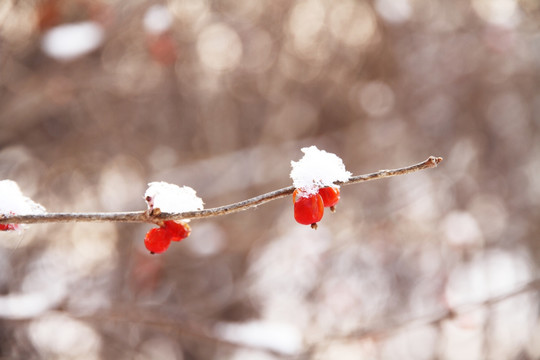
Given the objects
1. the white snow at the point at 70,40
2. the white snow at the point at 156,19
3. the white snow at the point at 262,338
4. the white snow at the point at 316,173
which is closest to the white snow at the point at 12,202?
the white snow at the point at 316,173

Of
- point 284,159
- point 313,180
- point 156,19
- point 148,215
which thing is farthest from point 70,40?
point 313,180

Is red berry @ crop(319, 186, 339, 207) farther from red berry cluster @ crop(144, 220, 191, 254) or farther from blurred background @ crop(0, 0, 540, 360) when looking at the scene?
blurred background @ crop(0, 0, 540, 360)

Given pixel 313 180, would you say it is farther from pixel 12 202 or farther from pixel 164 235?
pixel 12 202

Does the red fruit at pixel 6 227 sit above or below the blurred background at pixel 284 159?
below

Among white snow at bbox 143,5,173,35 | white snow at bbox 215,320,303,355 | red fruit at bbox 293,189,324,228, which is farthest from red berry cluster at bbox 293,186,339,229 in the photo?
white snow at bbox 143,5,173,35

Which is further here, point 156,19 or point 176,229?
point 156,19

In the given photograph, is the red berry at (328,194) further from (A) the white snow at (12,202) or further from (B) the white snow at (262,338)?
(B) the white snow at (262,338)

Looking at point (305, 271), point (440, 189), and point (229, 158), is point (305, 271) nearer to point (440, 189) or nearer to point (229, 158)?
point (229, 158)
